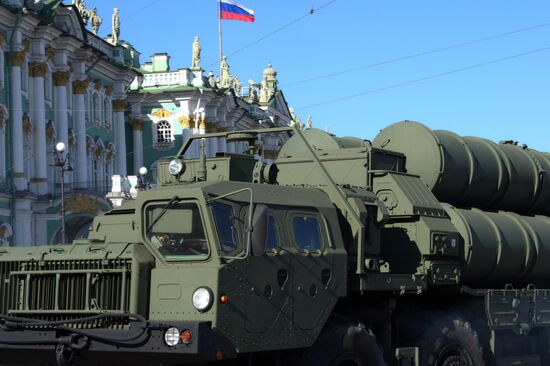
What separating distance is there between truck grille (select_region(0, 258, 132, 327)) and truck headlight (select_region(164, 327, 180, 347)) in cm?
64

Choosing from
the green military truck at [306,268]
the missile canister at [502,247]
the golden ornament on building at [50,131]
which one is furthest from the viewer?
the golden ornament on building at [50,131]

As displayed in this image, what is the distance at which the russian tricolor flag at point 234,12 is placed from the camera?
54.9 meters

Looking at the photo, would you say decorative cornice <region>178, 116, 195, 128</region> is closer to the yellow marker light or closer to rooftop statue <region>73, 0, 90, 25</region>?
rooftop statue <region>73, 0, 90, 25</region>

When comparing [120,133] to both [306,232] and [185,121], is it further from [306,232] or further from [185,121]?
[306,232]

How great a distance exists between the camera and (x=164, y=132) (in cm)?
6719

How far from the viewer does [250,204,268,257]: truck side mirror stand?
9641 mm

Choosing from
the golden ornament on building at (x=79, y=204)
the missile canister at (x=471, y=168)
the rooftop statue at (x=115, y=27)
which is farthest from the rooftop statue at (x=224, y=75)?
the missile canister at (x=471, y=168)

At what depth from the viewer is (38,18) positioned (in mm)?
46031

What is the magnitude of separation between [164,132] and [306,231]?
57.1m

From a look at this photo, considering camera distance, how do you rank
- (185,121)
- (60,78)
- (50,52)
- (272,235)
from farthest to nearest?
1. (185,121)
2. (60,78)
3. (50,52)
4. (272,235)

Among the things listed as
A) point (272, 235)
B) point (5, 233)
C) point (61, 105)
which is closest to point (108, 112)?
point (61, 105)

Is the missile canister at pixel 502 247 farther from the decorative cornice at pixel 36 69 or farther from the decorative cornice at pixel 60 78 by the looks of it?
the decorative cornice at pixel 60 78

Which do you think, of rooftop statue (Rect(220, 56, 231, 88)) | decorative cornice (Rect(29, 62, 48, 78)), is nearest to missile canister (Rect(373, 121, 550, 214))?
decorative cornice (Rect(29, 62, 48, 78))

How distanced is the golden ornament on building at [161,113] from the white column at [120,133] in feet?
27.1
